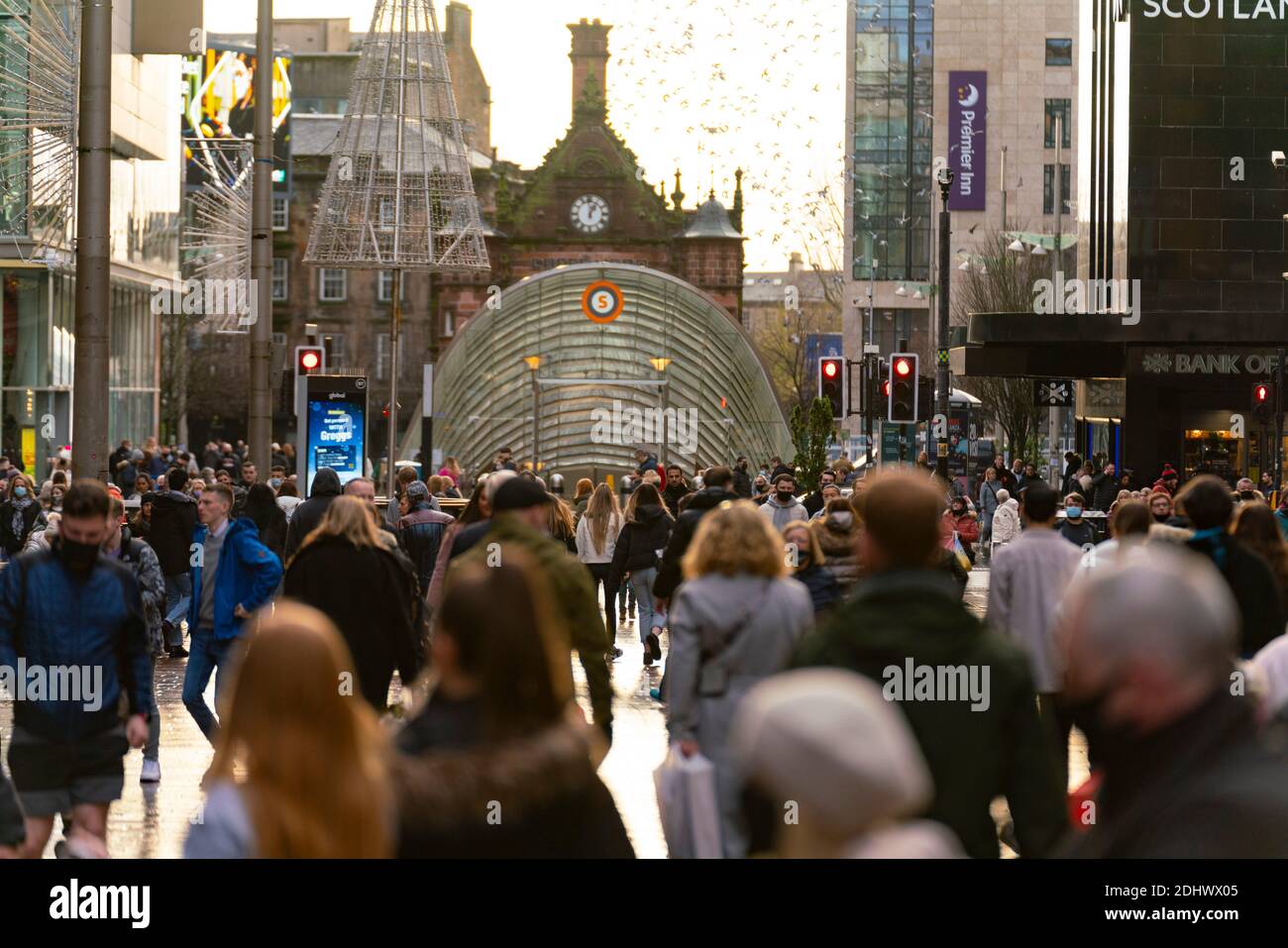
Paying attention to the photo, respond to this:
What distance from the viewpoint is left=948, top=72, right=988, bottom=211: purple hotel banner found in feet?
299

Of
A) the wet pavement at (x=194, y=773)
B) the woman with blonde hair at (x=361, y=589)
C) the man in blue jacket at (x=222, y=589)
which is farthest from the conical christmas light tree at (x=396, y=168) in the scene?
the woman with blonde hair at (x=361, y=589)

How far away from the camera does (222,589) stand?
11.0 metres

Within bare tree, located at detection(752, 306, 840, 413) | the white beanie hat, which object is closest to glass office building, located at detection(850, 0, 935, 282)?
bare tree, located at detection(752, 306, 840, 413)

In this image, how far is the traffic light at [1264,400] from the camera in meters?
30.8

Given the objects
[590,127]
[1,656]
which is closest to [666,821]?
[1,656]

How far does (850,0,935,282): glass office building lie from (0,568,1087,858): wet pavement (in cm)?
7858

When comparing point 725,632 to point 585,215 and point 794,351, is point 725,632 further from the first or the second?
point 794,351

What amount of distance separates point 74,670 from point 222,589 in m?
3.33

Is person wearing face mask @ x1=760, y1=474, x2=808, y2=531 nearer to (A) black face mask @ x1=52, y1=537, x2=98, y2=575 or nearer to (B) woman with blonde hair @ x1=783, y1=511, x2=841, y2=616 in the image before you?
(B) woman with blonde hair @ x1=783, y1=511, x2=841, y2=616

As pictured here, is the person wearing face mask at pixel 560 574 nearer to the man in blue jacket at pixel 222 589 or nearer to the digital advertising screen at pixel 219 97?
the man in blue jacket at pixel 222 589

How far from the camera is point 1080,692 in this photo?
3.67 metres

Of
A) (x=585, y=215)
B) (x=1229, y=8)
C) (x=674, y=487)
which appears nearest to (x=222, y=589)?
(x=674, y=487)

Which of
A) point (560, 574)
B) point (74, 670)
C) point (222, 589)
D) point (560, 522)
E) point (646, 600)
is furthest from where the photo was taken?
point (646, 600)
